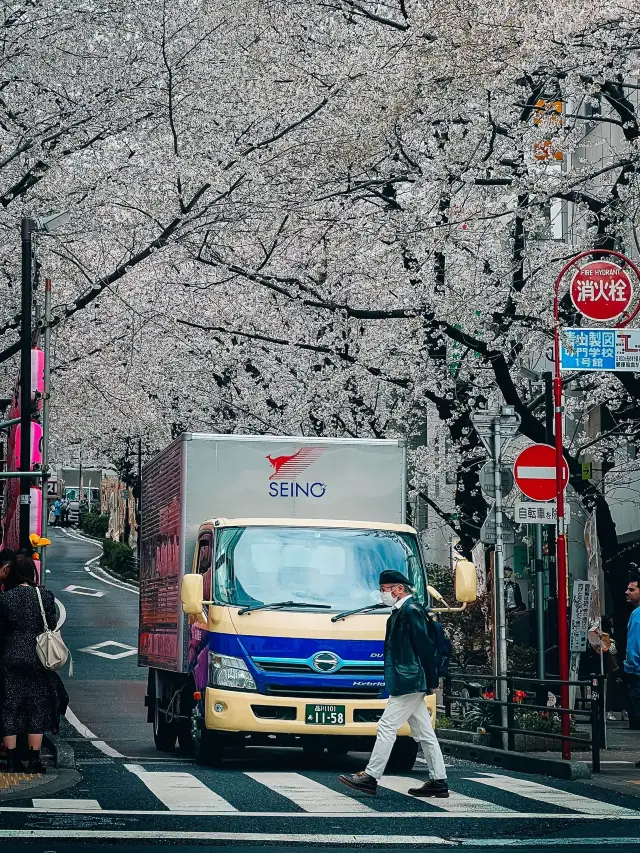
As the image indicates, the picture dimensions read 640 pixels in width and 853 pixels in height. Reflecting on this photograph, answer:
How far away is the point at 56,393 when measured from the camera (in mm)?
32844

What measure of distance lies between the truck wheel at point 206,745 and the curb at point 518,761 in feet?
9.86

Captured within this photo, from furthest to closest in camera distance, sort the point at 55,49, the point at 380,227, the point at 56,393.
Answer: the point at 56,393 < the point at 380,227 < the point at 55,49

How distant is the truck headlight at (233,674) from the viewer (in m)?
12.3

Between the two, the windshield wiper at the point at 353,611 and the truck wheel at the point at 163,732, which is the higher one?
the windshield wiper at the point at 353,611

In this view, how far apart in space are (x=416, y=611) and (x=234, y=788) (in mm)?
2072

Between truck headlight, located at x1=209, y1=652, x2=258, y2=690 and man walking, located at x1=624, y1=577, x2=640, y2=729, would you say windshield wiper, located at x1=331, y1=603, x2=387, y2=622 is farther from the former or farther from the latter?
man walking, located at x1=624, y1=577, x2=640, y2=729

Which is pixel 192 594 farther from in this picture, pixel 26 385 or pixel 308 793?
pixel 26 385

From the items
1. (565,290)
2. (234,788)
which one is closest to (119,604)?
(565,290)

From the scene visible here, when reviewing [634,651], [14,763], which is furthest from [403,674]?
[634,651]

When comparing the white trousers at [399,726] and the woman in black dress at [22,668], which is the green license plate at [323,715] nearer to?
the white trousers at [399,726]

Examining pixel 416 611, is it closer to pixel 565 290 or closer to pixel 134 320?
pixel 565 290

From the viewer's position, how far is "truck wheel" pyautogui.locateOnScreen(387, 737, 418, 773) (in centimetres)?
1293

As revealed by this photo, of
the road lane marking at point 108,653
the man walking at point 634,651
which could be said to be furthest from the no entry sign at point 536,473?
the road lane marking at point 108,653

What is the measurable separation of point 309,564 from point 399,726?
280 centimetres
